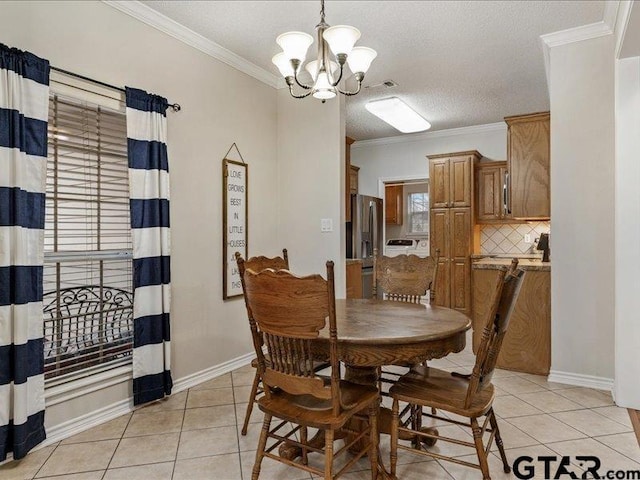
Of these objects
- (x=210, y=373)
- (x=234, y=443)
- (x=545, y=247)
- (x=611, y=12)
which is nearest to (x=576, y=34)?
(x=611, y=12)

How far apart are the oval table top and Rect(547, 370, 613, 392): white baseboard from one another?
1625 mm

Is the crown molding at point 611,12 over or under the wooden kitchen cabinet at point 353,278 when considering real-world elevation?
over

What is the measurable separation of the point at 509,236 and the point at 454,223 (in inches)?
31.7

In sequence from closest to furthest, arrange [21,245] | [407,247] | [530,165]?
[21,245] < [530,165] < [407,247]

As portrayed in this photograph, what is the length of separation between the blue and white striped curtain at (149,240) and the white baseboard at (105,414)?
114 mm

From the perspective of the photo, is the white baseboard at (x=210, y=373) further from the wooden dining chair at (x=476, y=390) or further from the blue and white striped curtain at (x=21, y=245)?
the wooden dining chair at (x=476, y=390)

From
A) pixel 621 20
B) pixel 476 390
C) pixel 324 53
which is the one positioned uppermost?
pixel 621 20

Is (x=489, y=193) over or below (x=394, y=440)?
over

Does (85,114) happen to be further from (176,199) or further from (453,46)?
(453,46)

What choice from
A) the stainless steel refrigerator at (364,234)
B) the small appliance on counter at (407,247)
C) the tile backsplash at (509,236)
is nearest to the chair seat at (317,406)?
the stainless steel refrigerator at (364,234)

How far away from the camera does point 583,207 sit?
3.12 meters

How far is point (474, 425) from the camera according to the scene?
1.72 meters

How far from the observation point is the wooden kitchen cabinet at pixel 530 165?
152 inches

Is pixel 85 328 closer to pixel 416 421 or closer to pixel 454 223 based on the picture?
pixel 416 421
